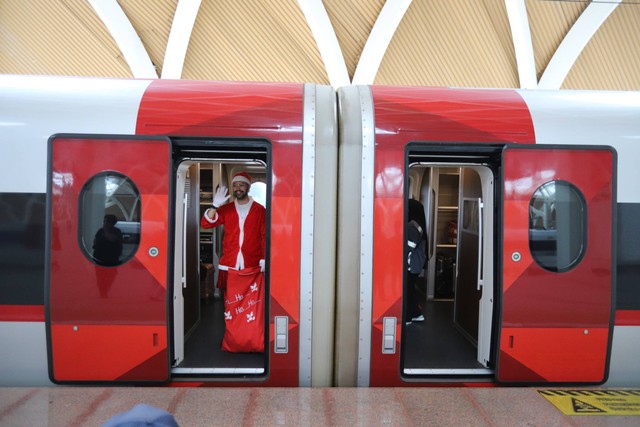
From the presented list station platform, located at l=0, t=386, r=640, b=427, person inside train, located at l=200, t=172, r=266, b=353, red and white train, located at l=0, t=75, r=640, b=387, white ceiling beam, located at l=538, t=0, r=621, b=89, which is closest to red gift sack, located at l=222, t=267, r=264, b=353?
person inside train, located at l=200, t=172, r=266, b=353

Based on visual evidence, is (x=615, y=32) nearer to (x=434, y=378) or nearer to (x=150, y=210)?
(x=434, y=378)

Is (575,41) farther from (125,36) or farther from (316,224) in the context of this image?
(316,224)

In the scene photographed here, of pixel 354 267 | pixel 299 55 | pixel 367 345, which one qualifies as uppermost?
pixel 299 55

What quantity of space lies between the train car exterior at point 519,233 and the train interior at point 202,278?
0.74m

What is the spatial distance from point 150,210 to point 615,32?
1693cm

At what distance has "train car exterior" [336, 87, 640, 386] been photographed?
10.3 feet

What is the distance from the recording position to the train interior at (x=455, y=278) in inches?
134

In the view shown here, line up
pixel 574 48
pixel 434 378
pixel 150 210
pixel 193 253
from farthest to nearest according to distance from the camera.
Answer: pixel 574 48 → pixel 193 253 → pixel 434 378 → pixel 150 210

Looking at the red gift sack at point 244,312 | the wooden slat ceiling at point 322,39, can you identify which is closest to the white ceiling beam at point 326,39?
the wooden slat ceiling at point 322,39

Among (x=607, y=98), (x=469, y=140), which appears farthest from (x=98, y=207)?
(x=607, y=98)

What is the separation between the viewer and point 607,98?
3.45 m

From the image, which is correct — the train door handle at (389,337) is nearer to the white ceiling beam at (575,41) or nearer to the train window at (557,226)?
the train window at (557,226)

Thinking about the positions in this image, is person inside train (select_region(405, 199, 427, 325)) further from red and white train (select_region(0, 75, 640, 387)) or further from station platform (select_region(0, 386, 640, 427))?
station platform (select_region(0, 386, 640, 427))

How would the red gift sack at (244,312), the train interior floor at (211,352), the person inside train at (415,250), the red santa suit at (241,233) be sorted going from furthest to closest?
the person inside train at (415,250)
the red santa suit at (241,233)
the red gift sack at (244,312)
the train interior floor at (211,352)
